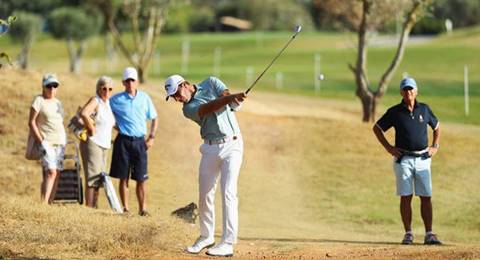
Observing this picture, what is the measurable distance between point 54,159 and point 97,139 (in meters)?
0.65

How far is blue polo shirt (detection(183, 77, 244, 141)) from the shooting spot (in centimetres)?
1172

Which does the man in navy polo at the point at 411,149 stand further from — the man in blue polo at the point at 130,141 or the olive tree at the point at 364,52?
the olive tree at the point at 364,52

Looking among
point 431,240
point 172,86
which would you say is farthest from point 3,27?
point 431,240

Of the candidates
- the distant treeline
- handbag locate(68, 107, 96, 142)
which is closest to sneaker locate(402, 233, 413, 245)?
handbag locate(68, 107, 96, 142)

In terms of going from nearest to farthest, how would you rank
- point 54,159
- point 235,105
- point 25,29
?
point 235,105 → point 54,159 → point 25,29

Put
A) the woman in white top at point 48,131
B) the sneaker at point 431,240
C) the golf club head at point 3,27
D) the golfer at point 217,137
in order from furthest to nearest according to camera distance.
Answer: the woman in white top at point 48,131, the sneaker at point 431,240, the golf club head at point 3,27, the golfer at point 217,137

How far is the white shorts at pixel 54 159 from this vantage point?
1553 cm

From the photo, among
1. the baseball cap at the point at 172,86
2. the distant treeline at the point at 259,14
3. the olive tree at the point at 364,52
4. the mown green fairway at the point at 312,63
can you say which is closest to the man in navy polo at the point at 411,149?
the baseball cap at the point at 172,86

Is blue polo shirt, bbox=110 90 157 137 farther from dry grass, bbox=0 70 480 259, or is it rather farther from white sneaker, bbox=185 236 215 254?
white sneaker, bbox=185 236 215 254

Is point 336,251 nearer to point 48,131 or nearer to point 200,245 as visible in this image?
point 200,245

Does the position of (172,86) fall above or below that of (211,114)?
above

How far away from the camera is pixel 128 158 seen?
15844 millimetres

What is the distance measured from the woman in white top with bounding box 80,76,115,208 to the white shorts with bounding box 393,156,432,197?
4.07 metres

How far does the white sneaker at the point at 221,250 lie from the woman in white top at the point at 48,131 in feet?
14.1
